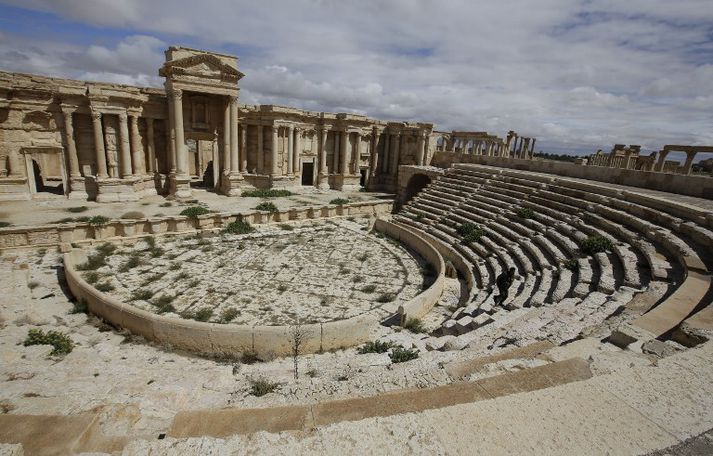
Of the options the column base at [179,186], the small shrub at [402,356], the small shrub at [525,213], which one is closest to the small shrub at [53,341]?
the small shrub at [402,356]

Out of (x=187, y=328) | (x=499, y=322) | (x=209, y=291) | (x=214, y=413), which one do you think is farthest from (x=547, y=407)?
(x=209, y=291)

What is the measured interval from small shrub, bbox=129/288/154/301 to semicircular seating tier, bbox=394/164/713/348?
8.33 m

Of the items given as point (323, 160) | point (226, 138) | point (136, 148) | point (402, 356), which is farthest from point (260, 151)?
point (402, 356)

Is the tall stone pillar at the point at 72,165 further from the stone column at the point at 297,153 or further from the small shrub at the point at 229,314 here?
the small shrub at the point at 229,314

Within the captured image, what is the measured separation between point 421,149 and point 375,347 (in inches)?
966

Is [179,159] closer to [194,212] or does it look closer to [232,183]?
[232,183]

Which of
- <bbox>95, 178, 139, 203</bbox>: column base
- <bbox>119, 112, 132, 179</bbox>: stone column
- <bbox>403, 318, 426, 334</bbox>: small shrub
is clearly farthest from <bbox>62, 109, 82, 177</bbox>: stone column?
<bbox>403, 318, 426, 334</bbox>: small shrub

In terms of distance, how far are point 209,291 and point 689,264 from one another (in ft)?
41.8

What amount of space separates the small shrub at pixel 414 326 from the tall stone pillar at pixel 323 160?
20263mm

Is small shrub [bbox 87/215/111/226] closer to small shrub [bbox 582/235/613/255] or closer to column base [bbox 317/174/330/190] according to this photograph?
column base [bbox 317/174/330/190]

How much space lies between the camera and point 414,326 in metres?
9.88

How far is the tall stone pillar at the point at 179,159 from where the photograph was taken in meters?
21.4

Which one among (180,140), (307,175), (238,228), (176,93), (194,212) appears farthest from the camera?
(307,175)

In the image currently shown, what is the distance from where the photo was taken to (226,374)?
6891 mm
